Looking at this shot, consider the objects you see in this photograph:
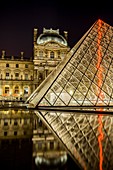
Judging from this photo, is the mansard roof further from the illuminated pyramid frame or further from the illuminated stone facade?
the illuminated pyramid frame

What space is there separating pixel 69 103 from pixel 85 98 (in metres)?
1.13

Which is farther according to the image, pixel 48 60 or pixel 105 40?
pixel 48 60

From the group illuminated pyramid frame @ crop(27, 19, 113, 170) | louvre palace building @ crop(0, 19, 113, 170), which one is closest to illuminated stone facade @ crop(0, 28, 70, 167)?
louvre palace building @ crop(0, 19, 113, 170)

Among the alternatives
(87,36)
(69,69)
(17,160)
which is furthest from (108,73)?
(17,160)

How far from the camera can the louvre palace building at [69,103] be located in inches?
190

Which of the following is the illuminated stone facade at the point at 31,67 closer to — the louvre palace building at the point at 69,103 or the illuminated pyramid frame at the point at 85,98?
the louvre palace building at the point at 69,103

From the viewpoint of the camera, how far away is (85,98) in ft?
44.1

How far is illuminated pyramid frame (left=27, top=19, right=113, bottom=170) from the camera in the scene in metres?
5.30

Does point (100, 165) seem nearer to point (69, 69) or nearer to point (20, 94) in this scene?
point (69, 69)

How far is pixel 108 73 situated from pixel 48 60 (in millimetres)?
30779

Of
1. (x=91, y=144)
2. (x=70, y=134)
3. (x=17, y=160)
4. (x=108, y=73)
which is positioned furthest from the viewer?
(x=108, y=73)

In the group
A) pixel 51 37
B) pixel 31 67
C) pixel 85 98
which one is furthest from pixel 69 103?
pixel 51 37

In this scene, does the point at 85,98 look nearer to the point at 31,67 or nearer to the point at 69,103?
the point at 69,103

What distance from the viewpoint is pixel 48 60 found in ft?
150
